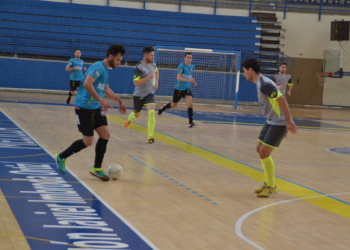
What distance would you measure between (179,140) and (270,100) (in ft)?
16.9

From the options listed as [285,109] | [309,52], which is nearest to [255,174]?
[285,109]

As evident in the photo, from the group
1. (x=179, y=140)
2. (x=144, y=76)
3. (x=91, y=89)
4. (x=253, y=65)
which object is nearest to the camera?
(x=253, y=65)

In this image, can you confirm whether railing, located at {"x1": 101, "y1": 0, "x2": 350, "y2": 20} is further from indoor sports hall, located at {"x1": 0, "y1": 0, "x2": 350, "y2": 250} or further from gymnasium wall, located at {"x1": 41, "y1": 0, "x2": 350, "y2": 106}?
gymnasium wall, located at {"x1": 41, "y1": 0, "x2": 350, "y2": 106}

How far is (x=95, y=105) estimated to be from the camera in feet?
22.3

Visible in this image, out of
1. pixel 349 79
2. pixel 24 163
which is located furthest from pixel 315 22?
pixel 24 163

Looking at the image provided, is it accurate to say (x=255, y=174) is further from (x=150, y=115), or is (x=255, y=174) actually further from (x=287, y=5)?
(x=287, y=5)

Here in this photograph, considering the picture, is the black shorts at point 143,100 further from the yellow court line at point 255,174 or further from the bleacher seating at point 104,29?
the bleacher seating at point 104,29

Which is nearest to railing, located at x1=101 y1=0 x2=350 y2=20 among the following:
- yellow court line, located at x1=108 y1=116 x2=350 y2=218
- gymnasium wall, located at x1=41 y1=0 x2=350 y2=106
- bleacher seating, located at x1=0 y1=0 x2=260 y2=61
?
gymnasium wall, located at x1=41 y1=0 x2=350 y2=106

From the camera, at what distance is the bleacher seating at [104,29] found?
2361cm

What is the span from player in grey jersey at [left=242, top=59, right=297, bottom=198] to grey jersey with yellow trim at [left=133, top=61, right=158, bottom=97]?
12.7 feet

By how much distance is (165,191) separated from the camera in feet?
21.4

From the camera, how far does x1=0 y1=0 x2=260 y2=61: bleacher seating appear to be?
23.6 metres

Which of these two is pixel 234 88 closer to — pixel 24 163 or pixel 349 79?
pixel 349 79

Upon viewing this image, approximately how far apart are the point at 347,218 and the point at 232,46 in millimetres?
20355
